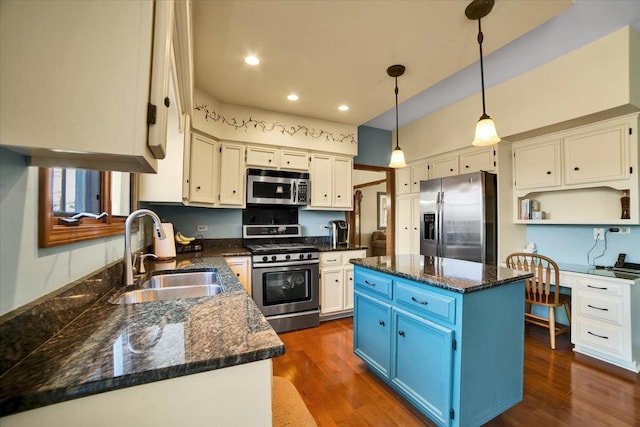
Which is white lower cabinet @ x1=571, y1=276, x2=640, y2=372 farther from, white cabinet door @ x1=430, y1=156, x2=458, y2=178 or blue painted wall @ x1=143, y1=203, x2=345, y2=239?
blue painted wall @ x1=143, y1=203, x2=345, y2=239

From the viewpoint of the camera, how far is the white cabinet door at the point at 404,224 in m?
4.36

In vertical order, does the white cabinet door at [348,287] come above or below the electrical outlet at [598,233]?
below

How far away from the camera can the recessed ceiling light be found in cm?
233

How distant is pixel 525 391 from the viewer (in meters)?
2.02

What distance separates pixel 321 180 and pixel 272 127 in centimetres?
95

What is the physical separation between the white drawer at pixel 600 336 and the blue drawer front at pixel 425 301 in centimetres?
206

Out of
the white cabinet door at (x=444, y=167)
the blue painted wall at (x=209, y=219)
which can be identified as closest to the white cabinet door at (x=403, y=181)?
the white cabinet door at (x=444, y=167)

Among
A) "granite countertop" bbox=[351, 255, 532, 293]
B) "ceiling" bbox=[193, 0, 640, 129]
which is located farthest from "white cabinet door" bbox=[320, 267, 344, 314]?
"ceiling" bbox=[193, 0, 640, 129]

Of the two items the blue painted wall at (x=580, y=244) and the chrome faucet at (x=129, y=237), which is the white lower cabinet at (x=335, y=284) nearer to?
the chrome faucet at (x=129, y=237)

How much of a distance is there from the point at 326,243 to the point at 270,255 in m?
1.18

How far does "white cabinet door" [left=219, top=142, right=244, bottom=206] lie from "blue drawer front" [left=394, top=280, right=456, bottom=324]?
2.20m

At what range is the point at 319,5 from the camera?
5.77 ft

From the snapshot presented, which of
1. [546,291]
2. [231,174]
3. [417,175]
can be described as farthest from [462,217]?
[231,174]

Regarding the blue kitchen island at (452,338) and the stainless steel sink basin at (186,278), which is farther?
the stainless steel sink basin at (186,278)
